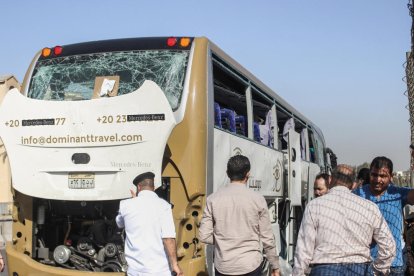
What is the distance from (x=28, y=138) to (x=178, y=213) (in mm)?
1925

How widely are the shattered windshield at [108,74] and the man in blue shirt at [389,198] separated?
2.29 meters

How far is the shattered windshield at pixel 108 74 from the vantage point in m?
6.46

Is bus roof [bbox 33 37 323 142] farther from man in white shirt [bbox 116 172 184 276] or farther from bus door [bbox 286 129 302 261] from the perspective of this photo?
bus door [bbox 286 129 302 261]

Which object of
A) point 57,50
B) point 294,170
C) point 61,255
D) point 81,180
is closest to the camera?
point 81,180

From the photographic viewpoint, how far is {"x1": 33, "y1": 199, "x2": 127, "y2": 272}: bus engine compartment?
21.3 feet

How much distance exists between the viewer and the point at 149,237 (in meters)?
5.09

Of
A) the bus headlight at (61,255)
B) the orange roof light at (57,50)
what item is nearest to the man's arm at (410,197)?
the bus headlight at (61,255)

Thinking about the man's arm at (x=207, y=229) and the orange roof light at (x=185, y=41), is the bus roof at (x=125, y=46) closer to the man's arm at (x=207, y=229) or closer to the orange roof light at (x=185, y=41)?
the orange roof light at (x=185, y=41)

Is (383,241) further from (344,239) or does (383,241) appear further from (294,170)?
(294,170)

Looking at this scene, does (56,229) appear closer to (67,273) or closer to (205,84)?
(67,273)

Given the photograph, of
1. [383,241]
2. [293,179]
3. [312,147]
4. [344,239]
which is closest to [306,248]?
[344,239]

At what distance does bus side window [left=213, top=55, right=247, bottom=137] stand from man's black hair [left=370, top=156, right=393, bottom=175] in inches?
79.6

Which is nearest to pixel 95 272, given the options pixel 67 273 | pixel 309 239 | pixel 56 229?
pixel 67 273

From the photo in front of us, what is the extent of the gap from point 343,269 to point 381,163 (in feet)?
4.64
